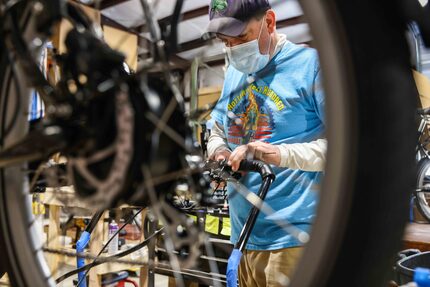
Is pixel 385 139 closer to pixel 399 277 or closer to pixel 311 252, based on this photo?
pixel 311 252

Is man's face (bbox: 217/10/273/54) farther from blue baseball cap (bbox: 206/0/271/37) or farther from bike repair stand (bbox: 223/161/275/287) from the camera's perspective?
bike repair stand (bbox: 223/161/275/287)

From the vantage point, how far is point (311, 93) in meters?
1.05

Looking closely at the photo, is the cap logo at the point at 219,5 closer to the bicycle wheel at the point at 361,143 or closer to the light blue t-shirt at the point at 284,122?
the light blue t-shirt at the point at 284,122

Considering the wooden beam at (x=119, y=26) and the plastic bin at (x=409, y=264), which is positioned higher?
the wooden beam at (x=119, y=26)

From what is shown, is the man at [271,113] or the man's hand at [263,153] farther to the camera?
the man at [271,113]

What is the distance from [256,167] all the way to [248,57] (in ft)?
1.09

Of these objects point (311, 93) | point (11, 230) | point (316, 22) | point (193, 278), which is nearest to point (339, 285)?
point (316, 22)

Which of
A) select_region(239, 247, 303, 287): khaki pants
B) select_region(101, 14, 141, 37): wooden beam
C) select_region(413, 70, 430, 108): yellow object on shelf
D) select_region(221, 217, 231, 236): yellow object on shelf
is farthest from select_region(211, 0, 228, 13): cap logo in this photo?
select_region(221, 217, 231, 236): yellow object on shelf

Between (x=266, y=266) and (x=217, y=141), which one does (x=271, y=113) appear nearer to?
(x=217, y=141)

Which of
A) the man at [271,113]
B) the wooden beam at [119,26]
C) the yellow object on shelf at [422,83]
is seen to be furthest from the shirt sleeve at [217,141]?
the yellow object on shelf at [422,83]

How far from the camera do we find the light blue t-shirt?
1059 millimetres

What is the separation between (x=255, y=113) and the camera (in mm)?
1108

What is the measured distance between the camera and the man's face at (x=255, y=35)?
3.57 feet

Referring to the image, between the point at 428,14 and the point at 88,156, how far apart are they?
374 millimetres
